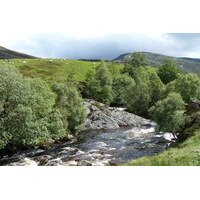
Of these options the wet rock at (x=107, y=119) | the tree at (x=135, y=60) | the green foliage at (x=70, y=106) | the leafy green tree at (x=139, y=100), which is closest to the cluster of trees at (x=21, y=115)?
→ the green foliage at (x=70, y=106)

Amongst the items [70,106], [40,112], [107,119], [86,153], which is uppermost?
[40,112]

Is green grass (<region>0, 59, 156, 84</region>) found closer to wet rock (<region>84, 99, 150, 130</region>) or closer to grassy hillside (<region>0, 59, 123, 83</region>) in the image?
grassy hillside (<region>0, 59, 123, 83</region>)

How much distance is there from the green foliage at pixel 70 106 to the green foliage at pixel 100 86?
35216 millimetres

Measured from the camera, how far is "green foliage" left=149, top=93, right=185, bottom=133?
105 feet

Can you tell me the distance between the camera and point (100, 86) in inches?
3428

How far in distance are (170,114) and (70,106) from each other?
2103cm

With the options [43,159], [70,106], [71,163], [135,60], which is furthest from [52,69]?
[71,163]

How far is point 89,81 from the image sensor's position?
291 feet

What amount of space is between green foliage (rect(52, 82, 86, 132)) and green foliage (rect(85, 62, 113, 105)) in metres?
35.2

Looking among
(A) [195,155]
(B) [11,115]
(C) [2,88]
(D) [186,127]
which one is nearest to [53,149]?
(B) [11,115]

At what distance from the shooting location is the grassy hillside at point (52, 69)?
3932 inches

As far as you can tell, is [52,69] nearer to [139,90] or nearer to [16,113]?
[139,90]

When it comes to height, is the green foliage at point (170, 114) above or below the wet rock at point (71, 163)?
above

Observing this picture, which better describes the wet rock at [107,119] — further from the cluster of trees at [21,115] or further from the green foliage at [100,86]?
the cluster of trees at [21,115]
